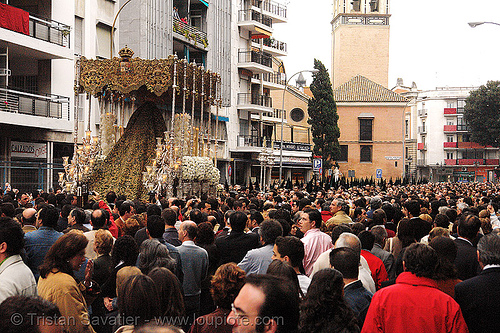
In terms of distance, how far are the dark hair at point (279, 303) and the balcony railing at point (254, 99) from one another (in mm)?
44261

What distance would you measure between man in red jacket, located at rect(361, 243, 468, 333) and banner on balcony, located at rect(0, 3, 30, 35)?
22488 millimetres

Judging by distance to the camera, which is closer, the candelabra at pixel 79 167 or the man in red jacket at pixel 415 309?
the man in red jacket at pixel 415 309

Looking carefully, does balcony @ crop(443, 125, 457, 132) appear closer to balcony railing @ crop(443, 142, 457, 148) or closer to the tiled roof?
balcony railing @ crop(443, 142, 457, 148)

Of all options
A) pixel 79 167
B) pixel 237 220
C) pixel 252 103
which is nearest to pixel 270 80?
pixel 252 103

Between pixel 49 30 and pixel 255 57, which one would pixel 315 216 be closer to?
pixel 49 30

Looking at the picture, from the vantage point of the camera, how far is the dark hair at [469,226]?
736cm

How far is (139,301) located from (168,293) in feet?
1.29

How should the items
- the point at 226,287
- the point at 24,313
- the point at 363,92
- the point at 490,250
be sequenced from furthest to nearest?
the point at 363,92
the point at 490,250
the point at 226,287
the point at 24,313

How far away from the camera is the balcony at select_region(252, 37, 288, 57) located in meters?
51.3

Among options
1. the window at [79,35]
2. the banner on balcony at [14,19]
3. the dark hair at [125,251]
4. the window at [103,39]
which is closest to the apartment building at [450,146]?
the window at [103,39]

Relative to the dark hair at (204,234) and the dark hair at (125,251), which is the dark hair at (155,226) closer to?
the dark hair at (204,234)

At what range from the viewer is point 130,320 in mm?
3789

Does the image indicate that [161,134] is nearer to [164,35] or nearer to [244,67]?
[164,35]

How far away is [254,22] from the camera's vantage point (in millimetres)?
46219
